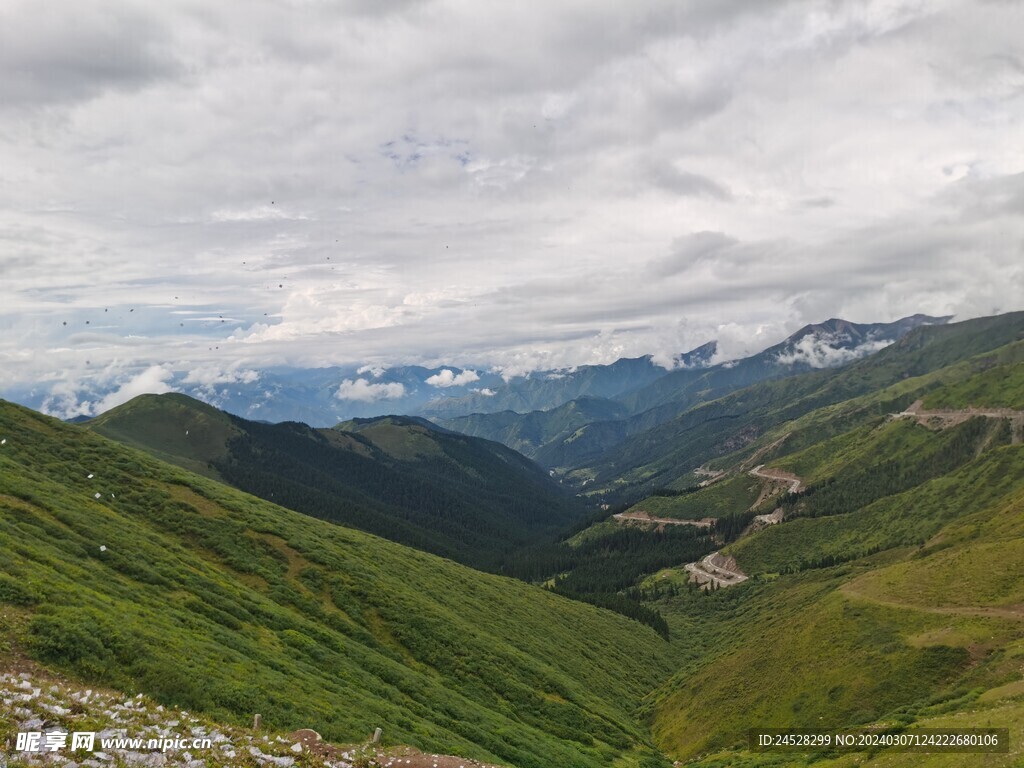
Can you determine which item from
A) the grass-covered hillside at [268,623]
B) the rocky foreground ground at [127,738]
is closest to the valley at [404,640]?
the grass-covered hillside at [268,623]

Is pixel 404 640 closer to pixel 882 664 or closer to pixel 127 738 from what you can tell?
pixel 127 738

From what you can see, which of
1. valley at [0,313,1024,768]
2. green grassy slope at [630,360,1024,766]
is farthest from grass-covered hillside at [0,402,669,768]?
green grassy slope at [630,360,1024,766]

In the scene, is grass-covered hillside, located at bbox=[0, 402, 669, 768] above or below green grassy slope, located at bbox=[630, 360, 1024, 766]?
above

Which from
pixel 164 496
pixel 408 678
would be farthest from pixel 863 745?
pixel 164 496

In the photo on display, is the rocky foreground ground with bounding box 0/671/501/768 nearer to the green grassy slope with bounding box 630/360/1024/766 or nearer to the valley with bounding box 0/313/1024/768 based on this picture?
the valley with bounding box 0/313/1024/768

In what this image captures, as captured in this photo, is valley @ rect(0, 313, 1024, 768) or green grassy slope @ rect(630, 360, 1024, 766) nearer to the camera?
valley @ rect(0, 313, 1024, 768)

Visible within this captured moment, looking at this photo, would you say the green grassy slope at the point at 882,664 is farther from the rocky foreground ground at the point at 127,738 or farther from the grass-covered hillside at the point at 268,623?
the rocky foreground ground at the point at 127,738

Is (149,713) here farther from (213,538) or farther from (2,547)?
(213,538)

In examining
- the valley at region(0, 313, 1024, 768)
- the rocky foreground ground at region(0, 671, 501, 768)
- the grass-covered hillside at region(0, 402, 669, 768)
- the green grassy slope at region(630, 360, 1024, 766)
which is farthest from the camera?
the green grassy slope at region(630, 360, 1024, 766)

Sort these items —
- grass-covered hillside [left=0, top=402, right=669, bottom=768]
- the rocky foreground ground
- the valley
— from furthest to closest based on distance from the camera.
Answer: the valley, grass-covered hillside [left=0, top=402, right=669, bottom=768], the rocky foreground ground
